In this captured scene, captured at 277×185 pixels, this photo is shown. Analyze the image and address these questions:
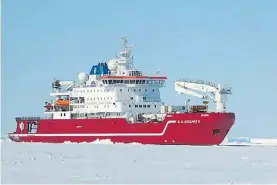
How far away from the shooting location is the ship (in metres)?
34.3

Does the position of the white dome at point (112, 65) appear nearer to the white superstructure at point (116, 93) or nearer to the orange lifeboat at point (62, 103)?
the white superstructure at point (116, 93)

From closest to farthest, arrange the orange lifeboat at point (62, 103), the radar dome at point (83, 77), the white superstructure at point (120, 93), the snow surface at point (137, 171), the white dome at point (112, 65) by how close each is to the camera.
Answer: the snow surface at point (137, 171)
the white superstructure at point (120, 93)
the white dome at point (112, 65)
the orange lifeboat at point (62, 103)
the radar dome at point (83, 77)

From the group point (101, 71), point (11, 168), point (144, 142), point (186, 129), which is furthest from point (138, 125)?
point (11, 168)

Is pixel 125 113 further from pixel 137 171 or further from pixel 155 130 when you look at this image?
pixel 137 171

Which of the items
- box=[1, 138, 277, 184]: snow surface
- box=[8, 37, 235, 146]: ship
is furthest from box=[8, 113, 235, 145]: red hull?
box=[1, 138, 277, 184]: snow surface

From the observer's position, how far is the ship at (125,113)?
34.3 meters

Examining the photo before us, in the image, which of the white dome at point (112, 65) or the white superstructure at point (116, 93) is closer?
the white superstructure at point (116, 93)

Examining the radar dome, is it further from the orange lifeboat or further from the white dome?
the white dome

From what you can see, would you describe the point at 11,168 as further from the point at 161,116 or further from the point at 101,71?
the point at 101,71

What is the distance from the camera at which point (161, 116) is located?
36594mm

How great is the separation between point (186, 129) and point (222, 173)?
60.4 ft

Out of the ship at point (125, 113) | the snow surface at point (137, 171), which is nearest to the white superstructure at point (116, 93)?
the ship at point (125, 113)

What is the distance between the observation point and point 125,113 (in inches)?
1507

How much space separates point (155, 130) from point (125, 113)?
350 cm
